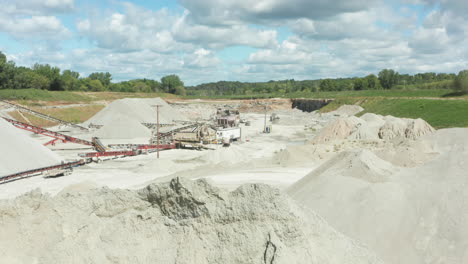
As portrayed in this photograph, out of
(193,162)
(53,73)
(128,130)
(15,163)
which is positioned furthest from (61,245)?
(53,73)

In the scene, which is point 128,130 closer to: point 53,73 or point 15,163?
point 15,163

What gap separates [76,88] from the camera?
118688mm

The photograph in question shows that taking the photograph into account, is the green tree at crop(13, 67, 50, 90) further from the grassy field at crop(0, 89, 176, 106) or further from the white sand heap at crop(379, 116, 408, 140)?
the white sand heap at crop(379, 116, 408, 140)

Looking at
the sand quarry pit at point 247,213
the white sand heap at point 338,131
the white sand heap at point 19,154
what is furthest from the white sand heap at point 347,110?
the white sand heap at point 19,154

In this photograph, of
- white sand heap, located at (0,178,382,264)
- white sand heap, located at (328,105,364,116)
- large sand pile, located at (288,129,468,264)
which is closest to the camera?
white sand heap, located at (0,178,382,264)

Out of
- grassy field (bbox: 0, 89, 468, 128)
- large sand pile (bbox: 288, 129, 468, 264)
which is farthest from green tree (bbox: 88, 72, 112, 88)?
large sand pile (bbox: 288, 129, 468, 264)

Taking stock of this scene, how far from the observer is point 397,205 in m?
14.3

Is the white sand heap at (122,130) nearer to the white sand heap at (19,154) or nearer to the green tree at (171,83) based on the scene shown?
the white sand heap at (19,154)

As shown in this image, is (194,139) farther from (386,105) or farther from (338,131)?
(386,105)

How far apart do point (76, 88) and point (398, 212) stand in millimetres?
120819

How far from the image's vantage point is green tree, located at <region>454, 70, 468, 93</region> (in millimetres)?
68906

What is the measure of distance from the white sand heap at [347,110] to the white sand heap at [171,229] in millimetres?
73595

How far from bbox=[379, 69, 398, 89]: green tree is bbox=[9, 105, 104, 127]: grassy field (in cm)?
10000

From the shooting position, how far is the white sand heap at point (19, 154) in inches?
949
